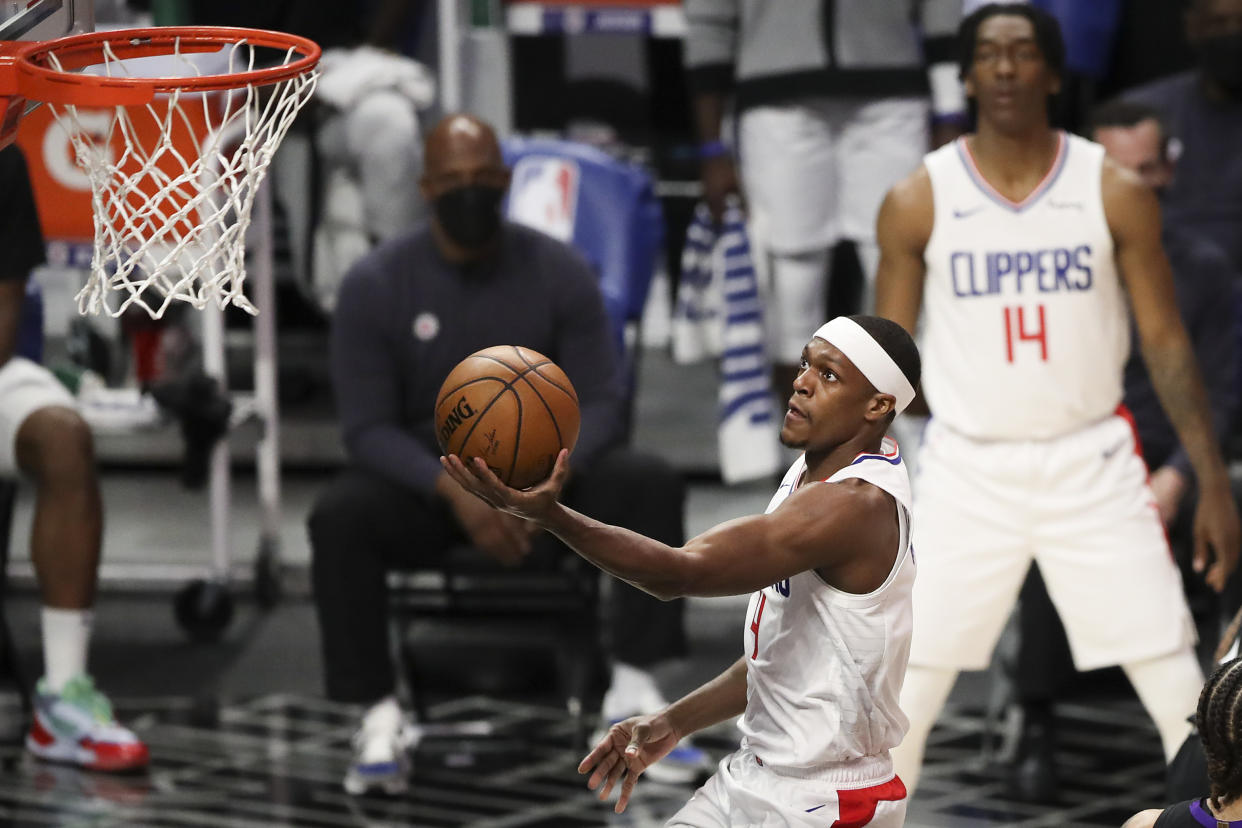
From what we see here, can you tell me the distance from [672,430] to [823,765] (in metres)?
4.89

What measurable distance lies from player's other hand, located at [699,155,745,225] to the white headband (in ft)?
10.6

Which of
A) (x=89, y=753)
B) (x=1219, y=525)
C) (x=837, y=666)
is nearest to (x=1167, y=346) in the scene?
(x=1219, y=525)

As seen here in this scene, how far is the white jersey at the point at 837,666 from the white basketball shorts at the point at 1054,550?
0.97 metres

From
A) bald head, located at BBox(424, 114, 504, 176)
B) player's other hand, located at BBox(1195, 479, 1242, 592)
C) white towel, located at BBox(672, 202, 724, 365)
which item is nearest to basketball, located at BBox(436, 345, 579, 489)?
player's other hand, located at BBox(1195, 479, 1242, 592)

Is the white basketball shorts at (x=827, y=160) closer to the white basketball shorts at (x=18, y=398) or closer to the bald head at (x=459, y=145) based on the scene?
the bald head at (x=459, y=145)

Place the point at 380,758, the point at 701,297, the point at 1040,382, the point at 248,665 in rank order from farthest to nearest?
the point at 701,297 → the point at 248,665 → the point at 380,758 → the point at 1040,382

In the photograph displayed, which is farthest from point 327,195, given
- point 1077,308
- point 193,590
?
point 1077,308

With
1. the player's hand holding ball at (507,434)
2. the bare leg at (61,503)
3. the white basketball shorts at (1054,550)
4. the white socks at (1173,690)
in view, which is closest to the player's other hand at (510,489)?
the player's hand holding ball at (507,434)

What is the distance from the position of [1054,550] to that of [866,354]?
51.6 inches

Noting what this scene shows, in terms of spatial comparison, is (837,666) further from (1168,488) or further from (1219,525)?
(1168,488)

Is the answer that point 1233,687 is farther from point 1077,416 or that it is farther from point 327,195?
point 327,195

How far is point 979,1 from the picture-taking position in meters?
6.46

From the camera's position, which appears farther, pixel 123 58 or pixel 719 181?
pixel 719 181

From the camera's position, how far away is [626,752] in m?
3.07
